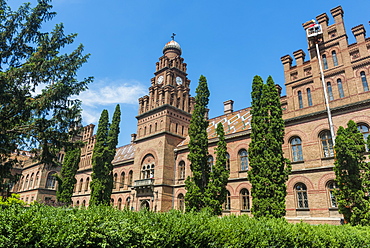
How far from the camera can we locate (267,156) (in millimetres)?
17766

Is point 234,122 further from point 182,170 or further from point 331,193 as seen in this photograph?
point 331,193

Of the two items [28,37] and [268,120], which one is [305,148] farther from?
[28,37]

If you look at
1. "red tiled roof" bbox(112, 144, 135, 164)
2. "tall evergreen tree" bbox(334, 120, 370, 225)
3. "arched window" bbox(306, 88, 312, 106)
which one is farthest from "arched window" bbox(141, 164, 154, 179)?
"tall evergreen tree" bbox(334, 120, 370, 225)

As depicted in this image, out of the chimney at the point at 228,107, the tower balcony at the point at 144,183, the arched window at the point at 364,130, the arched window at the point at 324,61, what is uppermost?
the chimney at the point at 228,107

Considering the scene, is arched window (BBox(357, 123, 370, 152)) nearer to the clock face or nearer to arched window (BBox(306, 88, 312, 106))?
arched window (BBox(306, 88, 312, 106))

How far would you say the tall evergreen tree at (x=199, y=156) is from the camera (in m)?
21.4

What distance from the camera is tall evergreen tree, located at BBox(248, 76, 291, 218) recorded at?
55.3ft

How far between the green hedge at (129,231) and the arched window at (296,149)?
12.8m

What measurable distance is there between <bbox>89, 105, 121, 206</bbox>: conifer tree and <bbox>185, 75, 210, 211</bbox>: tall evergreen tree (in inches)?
500

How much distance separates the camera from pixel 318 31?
22.1 metres

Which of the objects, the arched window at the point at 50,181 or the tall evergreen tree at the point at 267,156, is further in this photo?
the arched window at the point at 50,181

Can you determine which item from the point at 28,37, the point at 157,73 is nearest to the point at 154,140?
the point at 157,73

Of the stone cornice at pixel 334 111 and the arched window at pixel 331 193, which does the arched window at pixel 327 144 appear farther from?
the arched window at pixel 331 193

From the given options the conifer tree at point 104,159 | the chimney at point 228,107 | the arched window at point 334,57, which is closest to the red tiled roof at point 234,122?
the chimney at point 228,107
